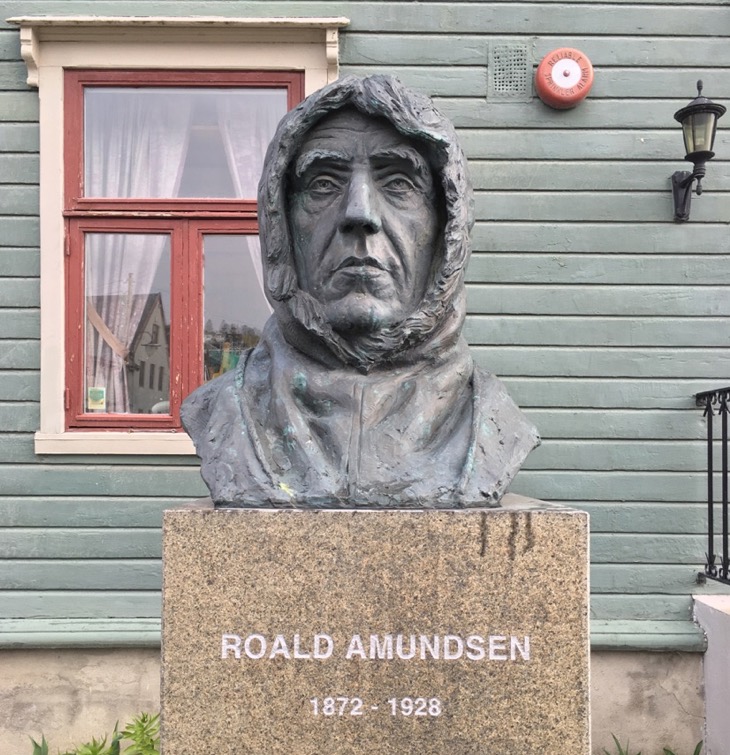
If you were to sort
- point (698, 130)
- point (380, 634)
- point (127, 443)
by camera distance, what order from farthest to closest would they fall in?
point (127, 443) < point (698, 130) < point (380, 634)

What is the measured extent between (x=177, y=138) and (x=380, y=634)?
3.69 metres

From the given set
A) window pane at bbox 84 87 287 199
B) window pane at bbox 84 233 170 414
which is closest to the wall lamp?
window pane at bbox 84 87 287 199

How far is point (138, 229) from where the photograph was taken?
4.88 meters

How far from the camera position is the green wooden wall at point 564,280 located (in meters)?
→ 4.67

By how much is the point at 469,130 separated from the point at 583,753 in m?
3.59

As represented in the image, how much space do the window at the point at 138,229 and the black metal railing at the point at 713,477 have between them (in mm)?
2712

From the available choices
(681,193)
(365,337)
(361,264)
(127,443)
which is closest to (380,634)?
(365,337)

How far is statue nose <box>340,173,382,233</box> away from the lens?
2.39 meters

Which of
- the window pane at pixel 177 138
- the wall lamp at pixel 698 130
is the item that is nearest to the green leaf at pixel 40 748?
the window pane at pixel 177 138

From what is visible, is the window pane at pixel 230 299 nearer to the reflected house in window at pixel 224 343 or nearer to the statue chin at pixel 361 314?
the reflected house in window at pixel 224 343

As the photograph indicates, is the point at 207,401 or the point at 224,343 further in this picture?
the point at 224,343

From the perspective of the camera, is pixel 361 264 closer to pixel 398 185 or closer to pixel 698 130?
pixel 398 185

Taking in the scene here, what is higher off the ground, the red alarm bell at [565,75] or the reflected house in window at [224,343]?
the red alarm bell at [565,75]

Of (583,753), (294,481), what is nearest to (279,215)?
(294,481)
